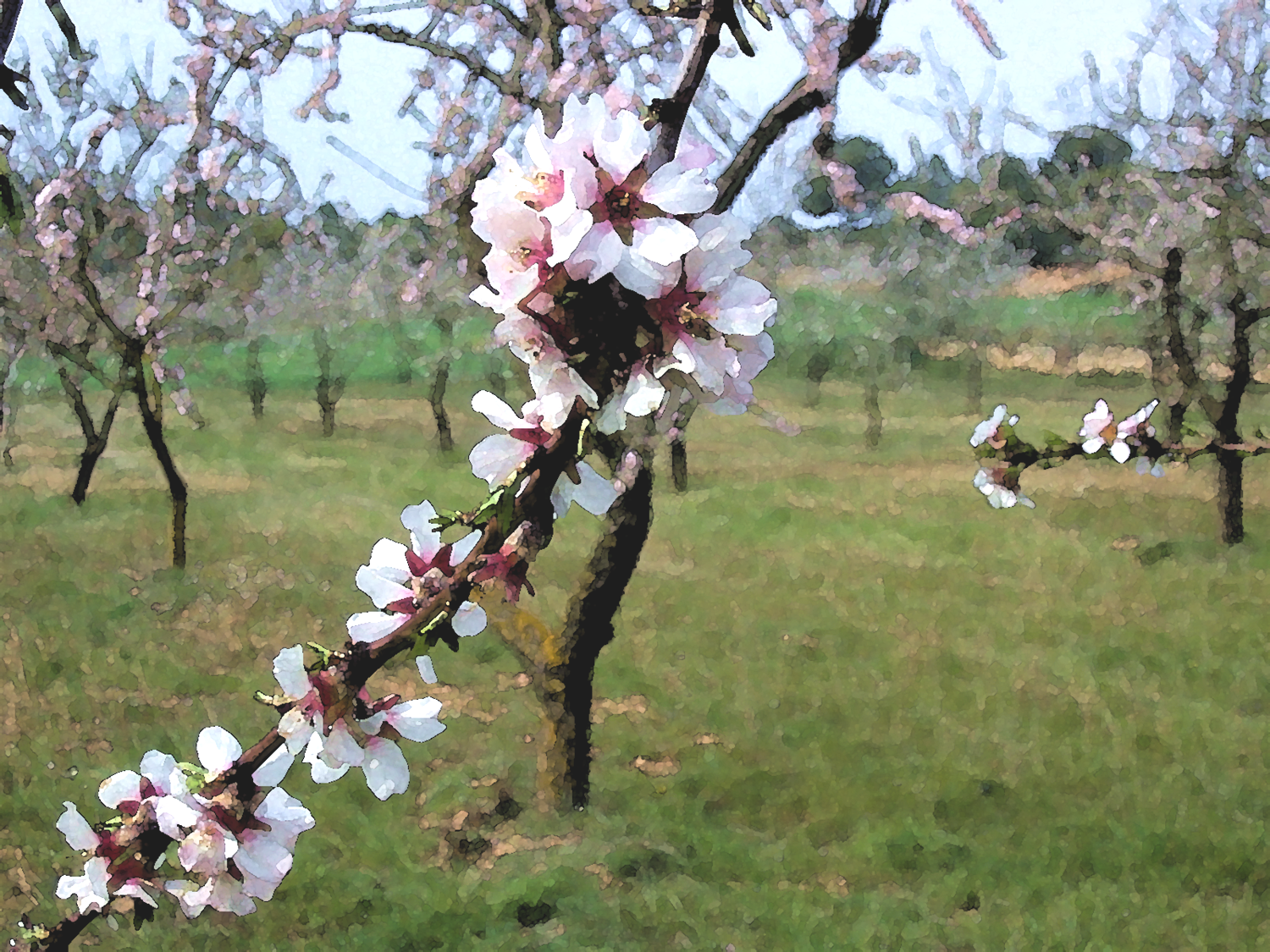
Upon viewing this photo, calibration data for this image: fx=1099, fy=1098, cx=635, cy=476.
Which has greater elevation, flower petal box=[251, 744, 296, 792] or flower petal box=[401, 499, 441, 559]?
flower petal box=[401, 499, 441, 559]

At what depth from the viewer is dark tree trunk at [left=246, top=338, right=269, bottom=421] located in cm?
447

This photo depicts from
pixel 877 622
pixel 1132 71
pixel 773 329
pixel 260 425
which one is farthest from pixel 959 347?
pixel 260 425

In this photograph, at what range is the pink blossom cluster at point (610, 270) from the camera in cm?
33

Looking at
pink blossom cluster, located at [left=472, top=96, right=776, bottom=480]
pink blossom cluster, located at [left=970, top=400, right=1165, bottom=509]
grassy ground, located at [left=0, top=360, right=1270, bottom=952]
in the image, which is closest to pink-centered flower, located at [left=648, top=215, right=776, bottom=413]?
pink blossom cluster, located at [left=472, top=96, right=776, bottom=480]

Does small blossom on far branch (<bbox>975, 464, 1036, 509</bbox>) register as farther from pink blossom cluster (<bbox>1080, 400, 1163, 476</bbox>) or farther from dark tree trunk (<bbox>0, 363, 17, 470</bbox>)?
dark tree trunk (<bbox>0, 363, 17, 470</bbox>)

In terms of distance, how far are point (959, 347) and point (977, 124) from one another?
6.79 feet

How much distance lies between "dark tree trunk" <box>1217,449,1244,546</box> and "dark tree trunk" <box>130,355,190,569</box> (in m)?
3.21

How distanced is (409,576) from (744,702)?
2.04m

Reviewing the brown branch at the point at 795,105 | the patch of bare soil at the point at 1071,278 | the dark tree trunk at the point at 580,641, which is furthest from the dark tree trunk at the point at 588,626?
the patch of bare soil at the point at 1071,278

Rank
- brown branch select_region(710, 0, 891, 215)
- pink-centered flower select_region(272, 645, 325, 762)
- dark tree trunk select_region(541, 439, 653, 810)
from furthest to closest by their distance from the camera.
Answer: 1. dark tree trunk select_region(541, 439, 653, 810)
2. brown branch select_region(710, 0, 891, 215)
3. pink-centered flower select_region(272, 645, 325, 762)

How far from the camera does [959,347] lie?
5395mm

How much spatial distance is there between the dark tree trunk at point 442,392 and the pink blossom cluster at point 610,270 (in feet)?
13.3

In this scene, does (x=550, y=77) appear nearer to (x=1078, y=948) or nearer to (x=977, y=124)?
(x=1078, y=948)

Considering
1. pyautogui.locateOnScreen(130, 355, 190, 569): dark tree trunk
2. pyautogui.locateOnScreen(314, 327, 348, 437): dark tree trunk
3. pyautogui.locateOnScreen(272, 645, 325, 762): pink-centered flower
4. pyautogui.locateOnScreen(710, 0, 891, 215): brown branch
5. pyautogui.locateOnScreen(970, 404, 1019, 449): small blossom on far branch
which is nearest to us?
pyautogui.locateOnScreen(272, 645, 325, 762): pink-centered flower
